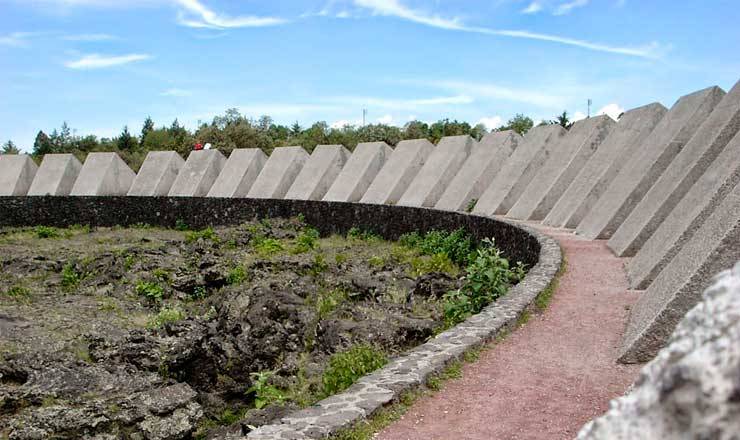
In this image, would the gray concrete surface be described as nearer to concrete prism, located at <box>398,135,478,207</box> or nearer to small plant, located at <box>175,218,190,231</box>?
concrete prism, located at <box>398,135,478,207</box>

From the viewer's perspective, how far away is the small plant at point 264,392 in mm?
6104

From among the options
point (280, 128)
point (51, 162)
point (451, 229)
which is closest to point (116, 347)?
point (451, 229)

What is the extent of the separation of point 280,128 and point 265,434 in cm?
5427

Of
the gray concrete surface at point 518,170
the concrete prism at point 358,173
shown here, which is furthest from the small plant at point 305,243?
the gray concrete surface at point 518,170

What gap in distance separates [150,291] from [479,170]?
909 centimetres

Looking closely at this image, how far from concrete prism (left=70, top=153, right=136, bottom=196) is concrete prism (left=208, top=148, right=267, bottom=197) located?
11.9ft

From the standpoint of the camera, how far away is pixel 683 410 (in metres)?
1.07

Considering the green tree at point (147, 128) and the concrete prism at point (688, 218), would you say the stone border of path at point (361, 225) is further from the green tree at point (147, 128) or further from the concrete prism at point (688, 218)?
the green tree at point (147, 128)

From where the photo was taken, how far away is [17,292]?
37.6 feet

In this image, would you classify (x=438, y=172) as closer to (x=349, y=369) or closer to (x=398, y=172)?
(x=398, y=172)

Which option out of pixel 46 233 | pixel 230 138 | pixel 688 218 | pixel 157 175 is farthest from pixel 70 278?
pixel 230 138

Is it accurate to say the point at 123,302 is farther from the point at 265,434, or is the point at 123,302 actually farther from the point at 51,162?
the point at 51,162

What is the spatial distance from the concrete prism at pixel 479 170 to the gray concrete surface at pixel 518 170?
11.7 inches

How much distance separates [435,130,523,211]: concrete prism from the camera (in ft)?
56.9
